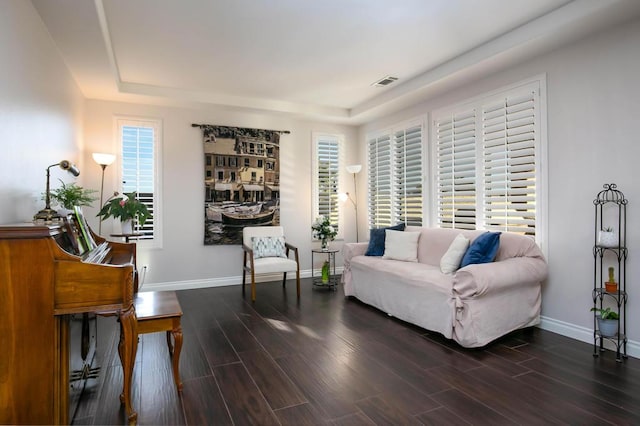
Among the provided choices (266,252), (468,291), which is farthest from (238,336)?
(468,291)

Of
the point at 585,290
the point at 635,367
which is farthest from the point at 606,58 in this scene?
the point at 635,367

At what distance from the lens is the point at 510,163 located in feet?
12.6

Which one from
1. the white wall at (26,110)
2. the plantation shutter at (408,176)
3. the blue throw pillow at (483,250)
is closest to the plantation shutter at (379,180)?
the plantation shutter at (408,176)

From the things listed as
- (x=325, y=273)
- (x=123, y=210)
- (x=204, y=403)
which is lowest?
(x=204, y=403)

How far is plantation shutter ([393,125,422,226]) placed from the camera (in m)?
5.16

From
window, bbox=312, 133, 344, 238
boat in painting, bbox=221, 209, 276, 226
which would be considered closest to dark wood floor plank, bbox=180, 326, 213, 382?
boat in painting, bbox=221, 209, 276, 226

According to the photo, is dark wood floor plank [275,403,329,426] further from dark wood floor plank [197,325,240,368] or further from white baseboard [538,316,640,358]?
white baseboard [538,316,640,358]

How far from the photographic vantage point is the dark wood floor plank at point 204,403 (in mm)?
2074

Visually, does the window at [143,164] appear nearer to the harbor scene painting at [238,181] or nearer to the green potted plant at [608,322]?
the harbor scene painting at [238,181]

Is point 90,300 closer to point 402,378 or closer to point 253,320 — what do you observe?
point 402,378

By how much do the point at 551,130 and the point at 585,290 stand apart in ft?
4.94

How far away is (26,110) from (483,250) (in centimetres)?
383

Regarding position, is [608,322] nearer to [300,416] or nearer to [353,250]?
[300,416]

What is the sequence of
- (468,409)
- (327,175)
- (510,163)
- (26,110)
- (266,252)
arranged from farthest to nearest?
(327,175) < (266,252) < (510,163) < (26,110) < (468,409)
